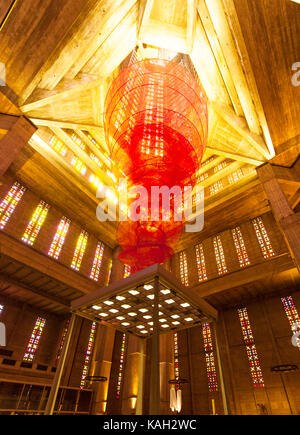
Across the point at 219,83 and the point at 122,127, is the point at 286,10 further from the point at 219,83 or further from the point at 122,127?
the point at 122,127

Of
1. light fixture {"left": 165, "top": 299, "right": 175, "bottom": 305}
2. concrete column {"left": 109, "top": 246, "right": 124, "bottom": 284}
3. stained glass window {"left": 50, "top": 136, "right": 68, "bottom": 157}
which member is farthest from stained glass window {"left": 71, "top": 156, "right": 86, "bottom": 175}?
light fixture {"left": 165, "top": 299, "right": 175, "bottom": 305}

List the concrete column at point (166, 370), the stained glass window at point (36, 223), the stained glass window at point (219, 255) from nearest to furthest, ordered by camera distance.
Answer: the stained glass window at point (36, 223), the concrete column at point (166, 370), the stained glass window at point (219, 255)

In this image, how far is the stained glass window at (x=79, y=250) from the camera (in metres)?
15.9

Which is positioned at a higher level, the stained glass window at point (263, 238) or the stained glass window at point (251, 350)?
the stained glass window at point (263, 238)

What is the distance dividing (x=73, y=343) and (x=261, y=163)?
674 inches

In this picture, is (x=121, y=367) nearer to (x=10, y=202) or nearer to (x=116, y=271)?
(x=116, y=271)

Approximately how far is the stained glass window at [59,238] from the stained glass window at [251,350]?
1351 centimetres

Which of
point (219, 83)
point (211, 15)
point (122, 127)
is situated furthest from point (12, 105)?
point (219, 83)

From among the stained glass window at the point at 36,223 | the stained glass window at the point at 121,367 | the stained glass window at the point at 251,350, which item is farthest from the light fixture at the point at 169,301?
the stained glass window at the point at 121,367

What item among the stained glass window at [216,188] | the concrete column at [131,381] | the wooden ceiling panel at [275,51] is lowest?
the concrete column at [131,381]

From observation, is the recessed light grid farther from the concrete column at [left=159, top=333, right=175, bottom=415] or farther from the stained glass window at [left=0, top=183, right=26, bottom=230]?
the concrete column at [left=159, top=333, right=175, bottom=415]

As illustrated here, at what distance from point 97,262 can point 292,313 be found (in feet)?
45.0

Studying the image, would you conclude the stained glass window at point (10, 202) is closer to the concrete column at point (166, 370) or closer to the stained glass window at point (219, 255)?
the concrete column at point (166, 370)

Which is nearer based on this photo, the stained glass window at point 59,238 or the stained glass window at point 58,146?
the stained glass window at point 58,146
